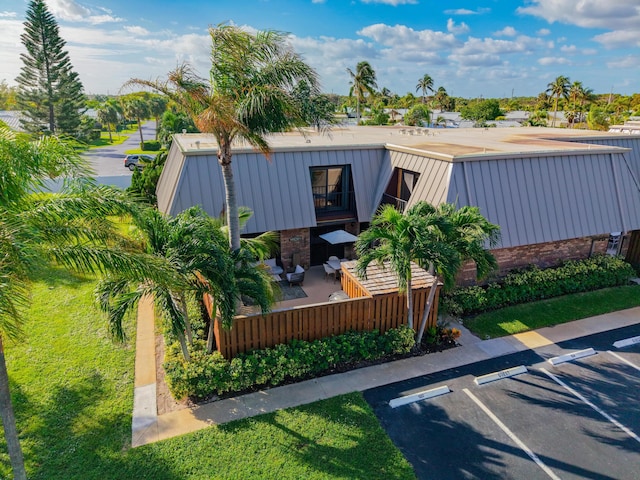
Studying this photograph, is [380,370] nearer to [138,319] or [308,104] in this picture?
[308,104]

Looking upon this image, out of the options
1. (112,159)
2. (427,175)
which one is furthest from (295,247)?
(112,159)

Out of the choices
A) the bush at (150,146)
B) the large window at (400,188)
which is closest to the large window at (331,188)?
the large window at (400,188)

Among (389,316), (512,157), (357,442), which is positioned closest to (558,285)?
(512,157)

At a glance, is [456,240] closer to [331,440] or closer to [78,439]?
[331,440]

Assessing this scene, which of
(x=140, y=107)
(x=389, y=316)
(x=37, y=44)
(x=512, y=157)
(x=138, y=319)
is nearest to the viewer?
(x=389, y=316)

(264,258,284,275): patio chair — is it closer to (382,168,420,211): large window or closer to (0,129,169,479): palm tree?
(382,168,420,211): large window

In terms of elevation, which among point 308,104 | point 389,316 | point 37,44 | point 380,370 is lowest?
point 380,370

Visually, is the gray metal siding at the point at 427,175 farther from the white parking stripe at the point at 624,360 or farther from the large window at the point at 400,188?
the white parking stripe at the point at 624,360
